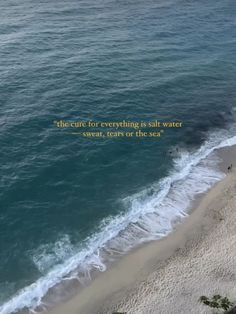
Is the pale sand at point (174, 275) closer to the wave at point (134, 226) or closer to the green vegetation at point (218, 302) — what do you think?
the green vegetation at point (218, 302)

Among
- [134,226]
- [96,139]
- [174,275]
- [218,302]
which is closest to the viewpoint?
[218,302]

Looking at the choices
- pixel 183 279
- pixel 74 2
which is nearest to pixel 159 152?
pixel 183 279

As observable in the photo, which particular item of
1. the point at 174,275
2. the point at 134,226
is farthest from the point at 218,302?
the point at 134,226

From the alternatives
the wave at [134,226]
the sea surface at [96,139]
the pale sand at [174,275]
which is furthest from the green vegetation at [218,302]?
the sea surface at [96,139]

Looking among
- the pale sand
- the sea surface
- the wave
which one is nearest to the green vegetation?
the pale sand

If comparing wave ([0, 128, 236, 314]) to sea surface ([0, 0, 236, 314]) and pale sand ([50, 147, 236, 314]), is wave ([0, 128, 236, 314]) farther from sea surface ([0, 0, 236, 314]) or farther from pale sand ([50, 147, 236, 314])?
pale sand ([50, 147, 236, 314])

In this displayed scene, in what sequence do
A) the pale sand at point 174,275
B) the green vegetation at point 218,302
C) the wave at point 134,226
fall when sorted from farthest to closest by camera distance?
the wave at point 134,226
the pale sand at point 174,275
the green vegetation at point 218,302

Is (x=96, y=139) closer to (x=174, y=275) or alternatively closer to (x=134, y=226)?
(x=134, y=226)
